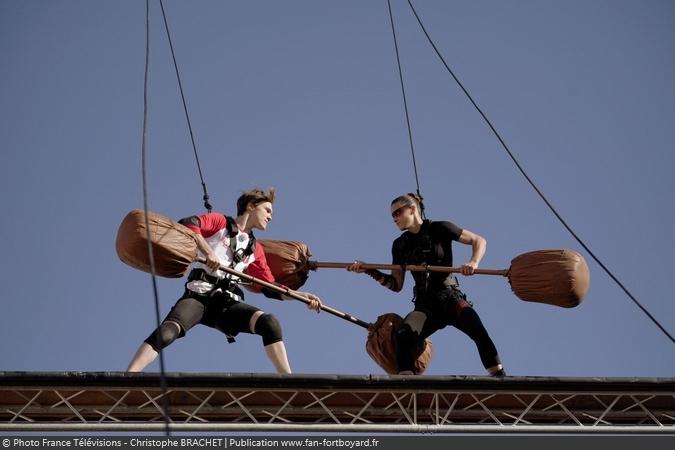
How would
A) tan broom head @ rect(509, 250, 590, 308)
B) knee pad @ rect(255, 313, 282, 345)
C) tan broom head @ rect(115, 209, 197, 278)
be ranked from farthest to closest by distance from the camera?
tan broom head @ rect(509, 250, 590, 308) → knee pad @ rect(255, 313, 282, 345) → tan broom head @ rect(115, 209, 197, 278)

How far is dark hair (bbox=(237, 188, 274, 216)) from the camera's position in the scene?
9531 millimetres

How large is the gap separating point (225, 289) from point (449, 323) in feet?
5.30

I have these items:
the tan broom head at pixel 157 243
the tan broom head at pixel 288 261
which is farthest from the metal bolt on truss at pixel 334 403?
the tan broom head at pixel 288 261

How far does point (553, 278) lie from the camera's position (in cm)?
962

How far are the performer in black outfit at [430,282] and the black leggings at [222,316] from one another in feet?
3.10

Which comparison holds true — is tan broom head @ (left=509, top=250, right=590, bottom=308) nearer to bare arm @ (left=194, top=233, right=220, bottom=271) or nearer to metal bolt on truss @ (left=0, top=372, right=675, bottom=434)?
metal bolt on truss @ (left=0, top=372, right=675, bottom=434)

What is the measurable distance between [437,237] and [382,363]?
1020mm

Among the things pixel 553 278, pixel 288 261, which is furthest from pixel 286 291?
pixel 553 278

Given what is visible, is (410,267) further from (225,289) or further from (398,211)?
(225,289)

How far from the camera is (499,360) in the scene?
9148 millimetres

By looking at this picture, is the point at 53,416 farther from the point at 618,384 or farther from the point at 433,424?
the point at 618,384

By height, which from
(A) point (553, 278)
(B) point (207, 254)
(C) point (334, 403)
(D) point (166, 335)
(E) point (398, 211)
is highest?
(E) point (398, 211)

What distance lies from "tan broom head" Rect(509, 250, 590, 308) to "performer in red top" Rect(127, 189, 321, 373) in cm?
192

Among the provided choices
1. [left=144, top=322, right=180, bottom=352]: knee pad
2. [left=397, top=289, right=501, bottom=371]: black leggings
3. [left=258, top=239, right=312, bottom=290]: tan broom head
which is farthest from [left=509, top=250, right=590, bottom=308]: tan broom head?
[left=144, top=322, right=180, bottom=352]: knee pad
